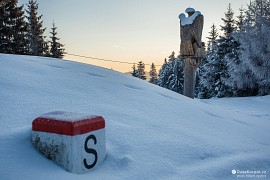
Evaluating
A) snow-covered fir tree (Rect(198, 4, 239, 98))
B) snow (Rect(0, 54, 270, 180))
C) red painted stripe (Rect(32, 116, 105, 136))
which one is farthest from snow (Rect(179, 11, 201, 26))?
snow-covered fir tree (Rect(198, 4, 239, 98))

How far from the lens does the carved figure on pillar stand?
19.5 feet

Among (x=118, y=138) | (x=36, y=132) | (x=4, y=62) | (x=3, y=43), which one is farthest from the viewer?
(x=3, y=43)

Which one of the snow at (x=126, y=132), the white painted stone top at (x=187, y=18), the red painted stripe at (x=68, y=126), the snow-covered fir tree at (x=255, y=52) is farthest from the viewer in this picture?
the snow-covered fir tree at (x=255, y=52)

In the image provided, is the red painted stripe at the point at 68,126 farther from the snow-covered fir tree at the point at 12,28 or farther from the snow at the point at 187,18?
the snow-covered fir tree at the point at 12,28

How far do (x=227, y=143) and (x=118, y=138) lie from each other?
1301mm

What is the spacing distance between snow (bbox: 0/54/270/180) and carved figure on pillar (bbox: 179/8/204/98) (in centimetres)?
224

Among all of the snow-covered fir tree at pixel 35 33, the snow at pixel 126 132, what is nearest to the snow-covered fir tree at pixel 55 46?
the snow-covered fir tree at pixel 35 33

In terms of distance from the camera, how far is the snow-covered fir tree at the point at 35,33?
1160 inches

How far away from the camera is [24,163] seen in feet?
6.20

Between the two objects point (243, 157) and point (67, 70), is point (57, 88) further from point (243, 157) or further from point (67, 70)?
point (243, 157)

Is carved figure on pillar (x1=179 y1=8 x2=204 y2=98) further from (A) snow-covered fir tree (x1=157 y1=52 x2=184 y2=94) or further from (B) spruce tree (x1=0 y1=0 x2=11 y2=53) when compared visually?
(A) snow-covered fir tree (x1=157 y1=52 x2=184 y2=94)

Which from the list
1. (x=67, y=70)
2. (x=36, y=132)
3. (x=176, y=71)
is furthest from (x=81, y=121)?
(x=176, y=71)

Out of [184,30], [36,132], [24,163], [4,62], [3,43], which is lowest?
[24,163]

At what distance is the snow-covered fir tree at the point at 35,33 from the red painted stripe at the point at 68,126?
95.2ft
